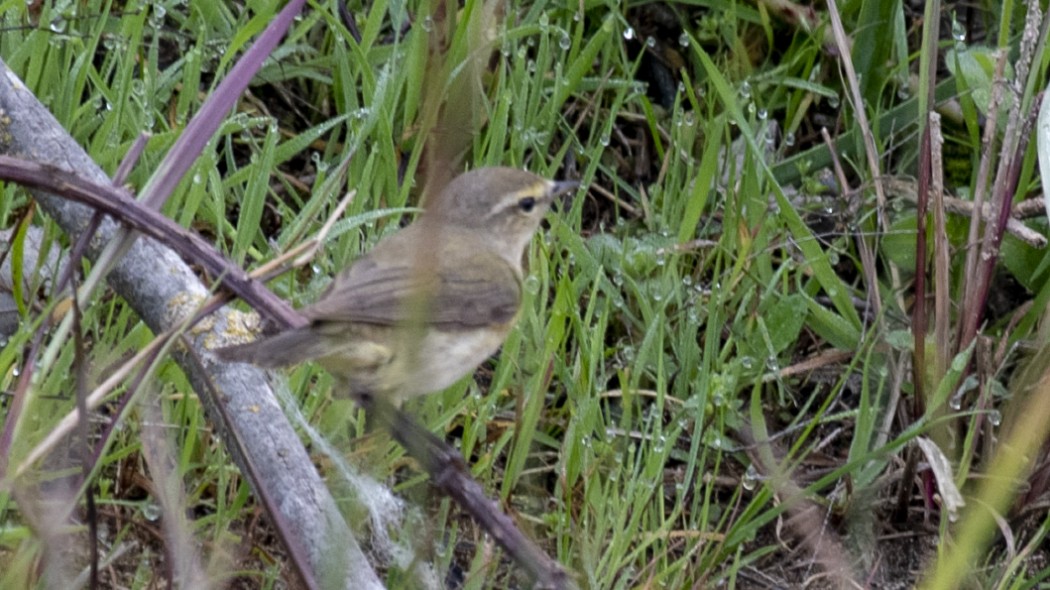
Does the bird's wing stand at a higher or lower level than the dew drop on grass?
higher

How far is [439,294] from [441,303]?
0.03 metres

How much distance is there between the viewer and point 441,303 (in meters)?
3.26

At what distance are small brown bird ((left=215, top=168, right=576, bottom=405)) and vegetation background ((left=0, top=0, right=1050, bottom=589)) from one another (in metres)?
0.23

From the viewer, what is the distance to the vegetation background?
3607 millimetres

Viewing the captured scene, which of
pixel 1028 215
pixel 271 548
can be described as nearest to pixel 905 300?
pixel 1028 215

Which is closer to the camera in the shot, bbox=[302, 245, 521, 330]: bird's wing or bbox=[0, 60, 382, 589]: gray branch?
bbox=[0, 60, 382, 589]: gray branch

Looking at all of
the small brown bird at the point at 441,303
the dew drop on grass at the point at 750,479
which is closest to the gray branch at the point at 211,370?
the small brown bird at the point at 441,303

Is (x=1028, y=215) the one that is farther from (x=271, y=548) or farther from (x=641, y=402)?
(x=271, y=548)

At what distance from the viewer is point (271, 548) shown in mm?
3684

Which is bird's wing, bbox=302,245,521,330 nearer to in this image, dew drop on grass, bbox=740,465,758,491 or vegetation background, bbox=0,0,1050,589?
vegetation background, bbox=0,0,1050,589

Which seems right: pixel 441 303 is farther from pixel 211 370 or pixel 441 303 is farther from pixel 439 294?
pixel 211 370

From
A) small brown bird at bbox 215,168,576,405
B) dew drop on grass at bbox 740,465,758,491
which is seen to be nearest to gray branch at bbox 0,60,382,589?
small brown bird at bbox 215,168,576,405

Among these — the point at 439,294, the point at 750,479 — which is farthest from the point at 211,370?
the point at 750,479

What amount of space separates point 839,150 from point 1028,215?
2.36 feet
